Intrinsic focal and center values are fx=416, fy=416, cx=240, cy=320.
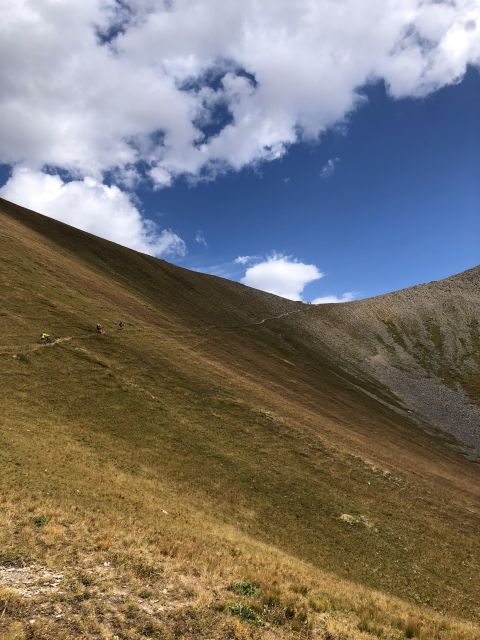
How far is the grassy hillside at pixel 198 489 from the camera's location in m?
15.5

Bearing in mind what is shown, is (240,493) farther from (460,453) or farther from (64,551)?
(460,453)

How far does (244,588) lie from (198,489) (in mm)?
17440

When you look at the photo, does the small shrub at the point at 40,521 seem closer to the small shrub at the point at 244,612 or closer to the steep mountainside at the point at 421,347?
the small shrub at the point at 244,612

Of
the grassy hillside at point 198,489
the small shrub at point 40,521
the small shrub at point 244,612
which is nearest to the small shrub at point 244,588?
the grassy hillside at point 198,489

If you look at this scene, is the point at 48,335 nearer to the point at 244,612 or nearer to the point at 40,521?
the point at 40,521

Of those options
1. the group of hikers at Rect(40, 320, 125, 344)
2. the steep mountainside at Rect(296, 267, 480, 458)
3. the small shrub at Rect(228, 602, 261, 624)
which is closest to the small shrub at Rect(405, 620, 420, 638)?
the small shrub at Rect(228, 602, 261, 624)

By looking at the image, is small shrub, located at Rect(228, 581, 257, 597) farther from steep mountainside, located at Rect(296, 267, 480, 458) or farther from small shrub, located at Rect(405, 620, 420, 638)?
steep mountainside, located at Rect(296, 267, 480, 458)

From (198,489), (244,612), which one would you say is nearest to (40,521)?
(244,612)

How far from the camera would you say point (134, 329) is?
70.1 m

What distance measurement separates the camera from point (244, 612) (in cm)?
1510

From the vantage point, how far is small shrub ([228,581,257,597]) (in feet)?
55.3

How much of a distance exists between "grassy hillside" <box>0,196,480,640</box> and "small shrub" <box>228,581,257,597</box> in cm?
7

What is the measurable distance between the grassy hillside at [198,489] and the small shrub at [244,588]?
7 centimetres

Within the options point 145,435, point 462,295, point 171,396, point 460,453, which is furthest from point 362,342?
point 145,435
